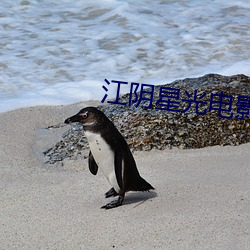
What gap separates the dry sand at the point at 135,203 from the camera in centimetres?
328

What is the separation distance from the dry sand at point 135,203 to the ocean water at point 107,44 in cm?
195

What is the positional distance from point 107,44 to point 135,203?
17.4ft

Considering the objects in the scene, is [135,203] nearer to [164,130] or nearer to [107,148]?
[107,148]

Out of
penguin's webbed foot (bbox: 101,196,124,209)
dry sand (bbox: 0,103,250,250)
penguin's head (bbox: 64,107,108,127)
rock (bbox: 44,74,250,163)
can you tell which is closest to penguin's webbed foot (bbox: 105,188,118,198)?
dry sand (bbox: 0,103,250,250)

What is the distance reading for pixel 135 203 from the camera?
3.73 m

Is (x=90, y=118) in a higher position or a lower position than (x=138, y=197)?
higher

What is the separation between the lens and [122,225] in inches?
135

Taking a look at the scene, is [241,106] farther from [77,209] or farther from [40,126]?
[77,209]

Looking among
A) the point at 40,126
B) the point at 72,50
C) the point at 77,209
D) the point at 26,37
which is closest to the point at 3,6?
the point at 26,37

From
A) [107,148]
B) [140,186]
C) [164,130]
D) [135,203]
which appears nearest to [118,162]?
[107,148]

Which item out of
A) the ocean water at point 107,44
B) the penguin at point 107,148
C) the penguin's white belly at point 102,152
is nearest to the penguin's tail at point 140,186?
the penguin at point 107,148

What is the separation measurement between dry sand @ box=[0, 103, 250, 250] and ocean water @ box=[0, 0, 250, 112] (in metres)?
1.95

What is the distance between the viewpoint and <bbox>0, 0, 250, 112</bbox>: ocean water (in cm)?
721

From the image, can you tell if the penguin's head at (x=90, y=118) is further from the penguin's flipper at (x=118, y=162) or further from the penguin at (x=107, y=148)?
the penguin's flipper at (x=118, y=162)
